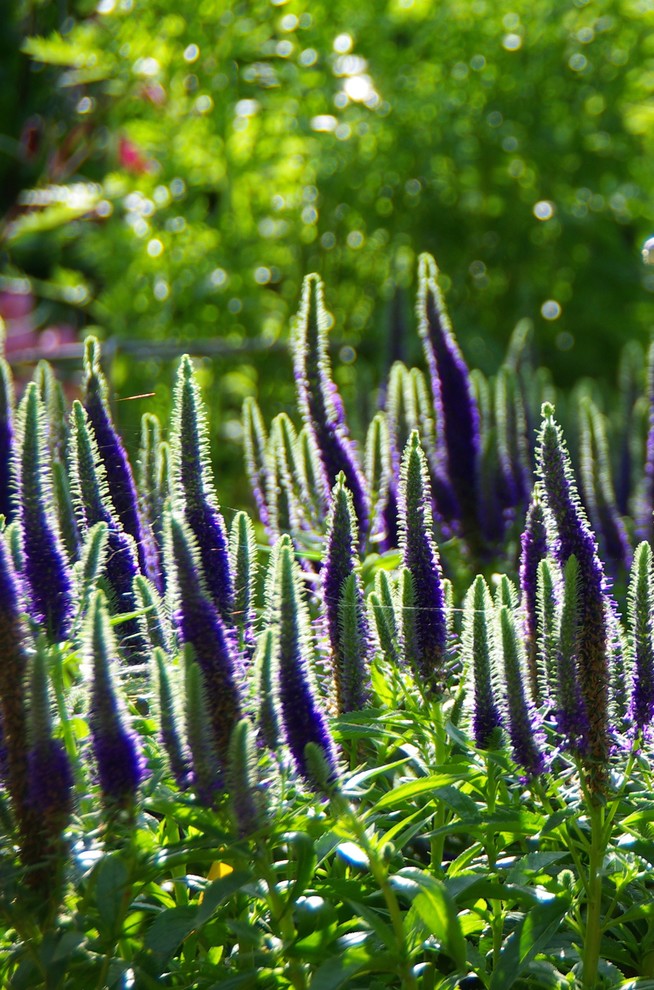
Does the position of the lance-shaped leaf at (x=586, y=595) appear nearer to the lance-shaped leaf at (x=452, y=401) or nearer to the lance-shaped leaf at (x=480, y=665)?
the lance-shaped leaf at (x=480, y=665)

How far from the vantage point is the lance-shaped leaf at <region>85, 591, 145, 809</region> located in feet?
3.07

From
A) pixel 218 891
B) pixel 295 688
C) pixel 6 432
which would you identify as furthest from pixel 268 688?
pixel 6 432

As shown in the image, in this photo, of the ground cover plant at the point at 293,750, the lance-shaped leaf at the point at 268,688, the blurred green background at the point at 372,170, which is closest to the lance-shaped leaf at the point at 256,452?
the ground cover plant at the point at 293,750

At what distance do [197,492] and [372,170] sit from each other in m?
3.18

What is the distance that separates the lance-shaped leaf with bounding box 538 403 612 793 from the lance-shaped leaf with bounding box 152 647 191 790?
355 mm

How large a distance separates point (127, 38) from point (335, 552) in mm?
3426

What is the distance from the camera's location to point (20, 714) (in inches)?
39.4

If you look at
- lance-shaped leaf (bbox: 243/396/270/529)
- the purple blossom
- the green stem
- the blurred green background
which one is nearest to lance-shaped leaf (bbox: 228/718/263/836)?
the green stem

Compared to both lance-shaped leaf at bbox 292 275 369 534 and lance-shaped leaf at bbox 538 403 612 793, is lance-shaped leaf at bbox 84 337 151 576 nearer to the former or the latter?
lance-shaped leaf at bbox 292 275 369 534

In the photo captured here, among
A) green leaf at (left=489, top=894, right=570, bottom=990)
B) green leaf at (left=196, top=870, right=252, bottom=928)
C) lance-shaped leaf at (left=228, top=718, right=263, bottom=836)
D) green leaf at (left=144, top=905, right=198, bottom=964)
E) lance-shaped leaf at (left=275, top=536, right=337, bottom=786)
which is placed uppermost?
lance-shaped leaf at (left=275, top=536, right=337, bottom=786)

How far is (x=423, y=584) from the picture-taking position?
4.08 feet

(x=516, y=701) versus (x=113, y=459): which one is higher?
(x=113, y=459)

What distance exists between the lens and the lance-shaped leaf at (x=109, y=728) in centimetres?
94

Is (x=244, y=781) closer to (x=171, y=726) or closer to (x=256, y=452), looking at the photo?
(x=171, y=726)
